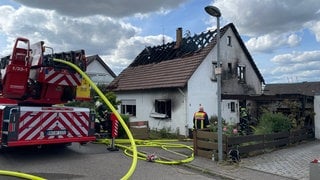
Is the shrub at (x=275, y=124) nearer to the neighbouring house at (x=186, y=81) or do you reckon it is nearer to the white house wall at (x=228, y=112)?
the neighbouring house at (x=186, y=81)

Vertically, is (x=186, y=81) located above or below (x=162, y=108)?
above

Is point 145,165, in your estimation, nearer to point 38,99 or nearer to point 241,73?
point 38,99

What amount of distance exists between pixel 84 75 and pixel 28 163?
9.47 feet

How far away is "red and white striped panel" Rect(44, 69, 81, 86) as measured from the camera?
1070cm

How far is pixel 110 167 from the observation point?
994cm

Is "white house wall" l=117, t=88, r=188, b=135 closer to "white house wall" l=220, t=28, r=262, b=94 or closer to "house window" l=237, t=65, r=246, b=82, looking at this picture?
"white house wall" l=220, t=28, r=262, b=94

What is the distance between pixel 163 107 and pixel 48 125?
1183cm

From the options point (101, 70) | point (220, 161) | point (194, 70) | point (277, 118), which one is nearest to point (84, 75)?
point (220, 161)

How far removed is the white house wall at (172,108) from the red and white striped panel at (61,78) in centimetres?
977

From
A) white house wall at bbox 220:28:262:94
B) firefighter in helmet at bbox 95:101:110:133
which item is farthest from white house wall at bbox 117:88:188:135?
firefighter in helmet at bbox 95:101:110:133

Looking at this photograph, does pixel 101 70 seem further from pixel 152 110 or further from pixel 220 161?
pixel 220 161

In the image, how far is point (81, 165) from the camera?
10180 millimetres

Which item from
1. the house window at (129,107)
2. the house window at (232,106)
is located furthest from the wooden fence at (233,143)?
the house window at (129,107)

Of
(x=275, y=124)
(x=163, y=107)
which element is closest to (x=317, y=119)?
(x=275, y=124)
